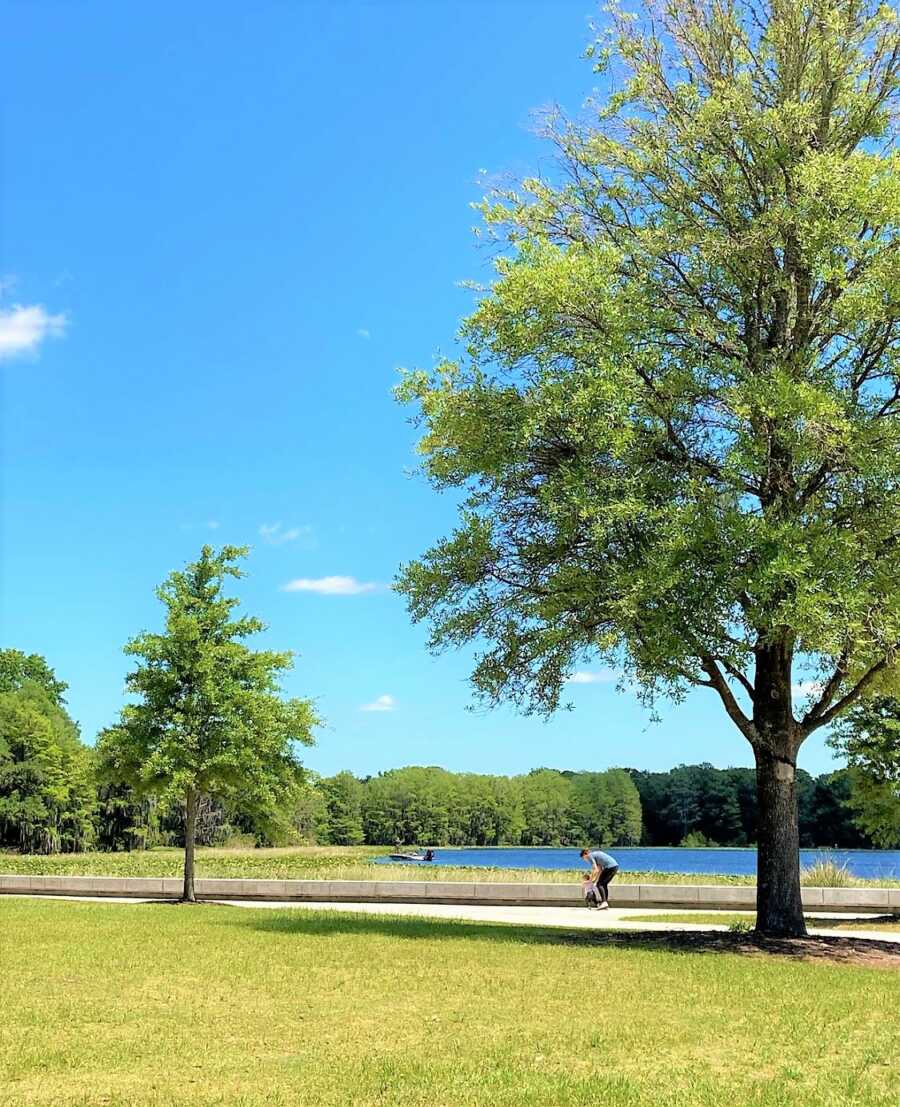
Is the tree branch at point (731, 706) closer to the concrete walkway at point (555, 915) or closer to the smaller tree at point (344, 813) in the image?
the concrete walkway at point (555, 915)

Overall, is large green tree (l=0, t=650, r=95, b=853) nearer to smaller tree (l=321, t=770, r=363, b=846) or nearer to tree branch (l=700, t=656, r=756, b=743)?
smaller tree (l=321, t=770, r=363, b=846)

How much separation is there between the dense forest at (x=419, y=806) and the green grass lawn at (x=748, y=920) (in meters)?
41.2

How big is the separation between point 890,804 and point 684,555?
1168cm

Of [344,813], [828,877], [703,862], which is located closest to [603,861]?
[828,877]

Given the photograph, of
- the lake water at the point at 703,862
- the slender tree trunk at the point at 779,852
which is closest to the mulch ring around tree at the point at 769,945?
the slender tree trunk at the point at 779,852

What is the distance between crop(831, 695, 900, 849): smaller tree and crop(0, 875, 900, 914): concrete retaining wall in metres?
1.85

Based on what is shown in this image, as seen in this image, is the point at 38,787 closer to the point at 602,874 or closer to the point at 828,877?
the point at 602,874

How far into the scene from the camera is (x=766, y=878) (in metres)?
16.0

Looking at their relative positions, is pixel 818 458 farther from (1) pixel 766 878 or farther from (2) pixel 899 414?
(1) pixel 766 878

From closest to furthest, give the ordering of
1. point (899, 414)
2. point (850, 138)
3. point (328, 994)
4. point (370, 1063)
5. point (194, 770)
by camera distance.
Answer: point (370, 1063) → point (328, 994) → point (899, 414) → point (850, 138) → point (194, 770)

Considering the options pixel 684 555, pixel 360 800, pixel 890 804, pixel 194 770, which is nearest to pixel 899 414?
→ pixel 684 555

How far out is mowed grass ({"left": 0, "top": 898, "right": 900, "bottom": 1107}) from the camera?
6957 millimetres

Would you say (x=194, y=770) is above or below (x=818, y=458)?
below

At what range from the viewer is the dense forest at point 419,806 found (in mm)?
78688
